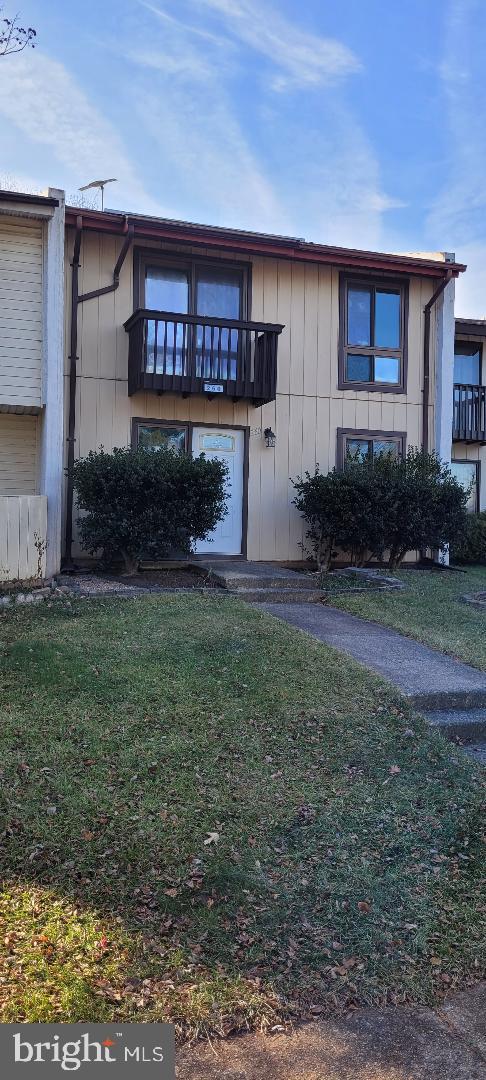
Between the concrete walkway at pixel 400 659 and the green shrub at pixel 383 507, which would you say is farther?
the green shrub at pixel 383 507

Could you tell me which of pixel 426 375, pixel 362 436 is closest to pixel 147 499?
pixel 362 436

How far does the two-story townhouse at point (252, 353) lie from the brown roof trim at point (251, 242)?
0.02 metres

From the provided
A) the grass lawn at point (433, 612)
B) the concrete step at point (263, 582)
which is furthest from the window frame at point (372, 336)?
the concrete step at point (263, 582)

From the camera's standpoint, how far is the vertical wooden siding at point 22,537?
30.3 feet

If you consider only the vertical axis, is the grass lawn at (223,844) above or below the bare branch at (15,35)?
below

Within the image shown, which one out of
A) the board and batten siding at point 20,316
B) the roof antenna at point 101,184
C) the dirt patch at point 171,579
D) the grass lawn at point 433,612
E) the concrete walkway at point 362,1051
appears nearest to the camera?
the concrete walkway at point 362,1051

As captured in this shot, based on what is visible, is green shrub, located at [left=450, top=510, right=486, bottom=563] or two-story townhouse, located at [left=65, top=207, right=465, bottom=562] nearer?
two-story townhouse, located at [left=65, top=207, right=465, bottom=562]

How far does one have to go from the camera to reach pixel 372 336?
44.2 feet

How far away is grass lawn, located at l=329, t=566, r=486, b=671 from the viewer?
7379 millimetres

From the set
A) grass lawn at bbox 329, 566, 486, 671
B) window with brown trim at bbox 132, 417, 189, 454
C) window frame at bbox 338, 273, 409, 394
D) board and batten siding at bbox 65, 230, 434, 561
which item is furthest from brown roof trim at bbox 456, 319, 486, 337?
window with brown trim at bbox 132, 417, 189, 454

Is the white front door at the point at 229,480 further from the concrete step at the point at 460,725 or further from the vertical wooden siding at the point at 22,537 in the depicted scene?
the concrete step at the point at 460,725

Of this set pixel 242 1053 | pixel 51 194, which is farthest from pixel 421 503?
pixel 242 1053

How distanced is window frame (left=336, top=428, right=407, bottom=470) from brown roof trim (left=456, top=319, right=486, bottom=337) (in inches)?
151

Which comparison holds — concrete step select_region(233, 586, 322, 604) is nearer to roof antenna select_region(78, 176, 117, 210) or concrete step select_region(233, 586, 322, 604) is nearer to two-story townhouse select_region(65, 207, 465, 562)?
two-story townhouse select_region(65, 207, 465, 562)
